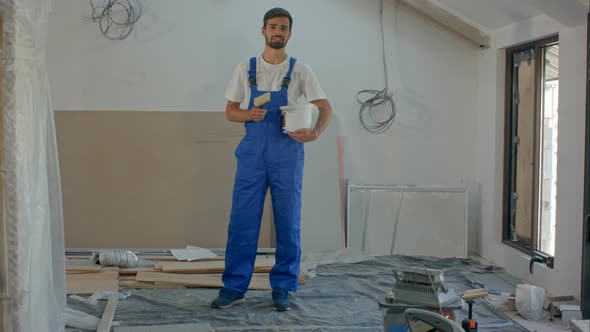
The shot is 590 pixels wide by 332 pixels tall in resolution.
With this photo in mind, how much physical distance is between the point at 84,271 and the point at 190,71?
5.95 ft

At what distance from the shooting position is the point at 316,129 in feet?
11.7

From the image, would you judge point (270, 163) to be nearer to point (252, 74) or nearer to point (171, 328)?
point (252, 74)

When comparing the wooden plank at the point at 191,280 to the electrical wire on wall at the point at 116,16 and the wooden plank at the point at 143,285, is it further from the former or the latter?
the electrical wire on wall at the point at 116,16

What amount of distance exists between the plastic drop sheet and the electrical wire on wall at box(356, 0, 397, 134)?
1332mm

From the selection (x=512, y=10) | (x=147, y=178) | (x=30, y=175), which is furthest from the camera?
(x=147, y=178)

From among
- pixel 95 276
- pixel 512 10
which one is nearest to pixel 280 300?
pixel 95 276

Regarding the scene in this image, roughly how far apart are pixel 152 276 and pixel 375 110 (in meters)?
2.32

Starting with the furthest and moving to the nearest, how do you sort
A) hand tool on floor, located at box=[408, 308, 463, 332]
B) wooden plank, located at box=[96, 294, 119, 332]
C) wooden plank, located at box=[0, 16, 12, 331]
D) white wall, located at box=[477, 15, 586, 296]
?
white wall, located at box=[477, 15, 586, 296], wooden plank, located at box=[96, 294, 119, 332], wooden plank, located at box=[0, 16, 12, 331], hand tool on floor, located at box=[408, 308, 463, 332]

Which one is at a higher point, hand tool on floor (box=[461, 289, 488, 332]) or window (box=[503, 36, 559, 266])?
window (box=[503, 36, 559, 266])

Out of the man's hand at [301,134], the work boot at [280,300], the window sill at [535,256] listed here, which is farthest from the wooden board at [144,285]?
the window sill at [535,256]

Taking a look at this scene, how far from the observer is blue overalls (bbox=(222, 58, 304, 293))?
3408 millimetres

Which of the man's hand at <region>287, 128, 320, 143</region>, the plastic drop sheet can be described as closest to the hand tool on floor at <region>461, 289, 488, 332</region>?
the plastic drop sheet

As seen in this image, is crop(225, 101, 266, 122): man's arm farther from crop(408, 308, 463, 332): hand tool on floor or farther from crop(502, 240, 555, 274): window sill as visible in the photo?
crop(502, 240, 555, 274): window sill

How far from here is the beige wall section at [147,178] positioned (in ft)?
15.5
